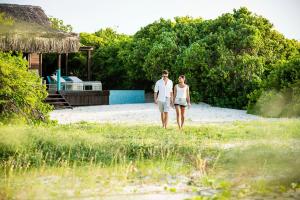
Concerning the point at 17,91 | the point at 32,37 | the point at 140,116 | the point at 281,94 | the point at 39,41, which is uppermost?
the point at 32,37

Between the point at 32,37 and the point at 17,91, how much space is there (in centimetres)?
956

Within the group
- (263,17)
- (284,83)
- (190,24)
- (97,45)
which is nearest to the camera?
(284,83)

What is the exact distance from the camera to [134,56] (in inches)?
1139

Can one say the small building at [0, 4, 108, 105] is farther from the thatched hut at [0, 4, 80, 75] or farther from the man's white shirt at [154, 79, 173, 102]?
the man's white shirt at [154, 79, 173, 102]

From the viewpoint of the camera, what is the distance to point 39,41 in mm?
23453

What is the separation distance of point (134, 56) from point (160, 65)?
72.0 inches

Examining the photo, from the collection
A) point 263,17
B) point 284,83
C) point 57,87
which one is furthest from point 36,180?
point 263,17

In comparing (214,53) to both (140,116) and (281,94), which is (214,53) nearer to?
(281,94)

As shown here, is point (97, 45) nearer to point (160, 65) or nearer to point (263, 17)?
point (160, 65)

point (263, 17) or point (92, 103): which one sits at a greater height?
point (263, 17)

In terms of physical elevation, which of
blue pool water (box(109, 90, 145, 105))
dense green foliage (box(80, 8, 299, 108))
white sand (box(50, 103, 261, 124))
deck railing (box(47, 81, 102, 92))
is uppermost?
dense green foliage (box(80, 8, 299, 108))

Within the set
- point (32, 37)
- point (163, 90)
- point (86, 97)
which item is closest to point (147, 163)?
point (163, 90)

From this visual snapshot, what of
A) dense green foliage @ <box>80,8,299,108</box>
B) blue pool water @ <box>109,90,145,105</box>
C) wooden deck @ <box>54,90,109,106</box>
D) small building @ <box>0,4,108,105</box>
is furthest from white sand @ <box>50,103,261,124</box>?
blue pool water @ <box>109,90,145,105</box>

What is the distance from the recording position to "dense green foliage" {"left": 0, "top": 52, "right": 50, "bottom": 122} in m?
13.8
